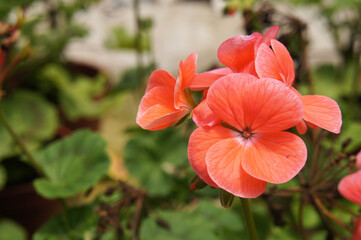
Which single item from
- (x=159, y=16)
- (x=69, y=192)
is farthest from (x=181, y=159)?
(x=159, y=16)

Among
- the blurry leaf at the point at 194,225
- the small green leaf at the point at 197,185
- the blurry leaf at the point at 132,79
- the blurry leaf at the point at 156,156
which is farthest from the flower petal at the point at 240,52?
the blurry leaf at the point at 132,79

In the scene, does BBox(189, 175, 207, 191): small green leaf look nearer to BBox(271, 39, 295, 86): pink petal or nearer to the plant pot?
BBox(271, 39, 295, 86): pink petal

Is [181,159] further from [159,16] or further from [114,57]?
[159,16]

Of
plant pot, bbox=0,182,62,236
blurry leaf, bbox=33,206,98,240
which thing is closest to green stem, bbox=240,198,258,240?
blurry leaf, bbox=33,206,98,240

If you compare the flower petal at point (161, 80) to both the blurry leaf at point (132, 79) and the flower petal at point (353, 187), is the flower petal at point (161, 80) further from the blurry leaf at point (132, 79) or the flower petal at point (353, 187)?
the blurry leaf at point (132, 79)

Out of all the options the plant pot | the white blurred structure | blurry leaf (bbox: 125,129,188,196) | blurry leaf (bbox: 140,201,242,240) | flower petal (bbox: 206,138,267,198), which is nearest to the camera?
flower petal (bbox: 206,138,267,198)

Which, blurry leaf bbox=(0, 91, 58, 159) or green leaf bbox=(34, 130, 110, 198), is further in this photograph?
blurry leaf bbox=(0, 91, 58, 159)

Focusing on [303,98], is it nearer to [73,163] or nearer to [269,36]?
[269,36]
